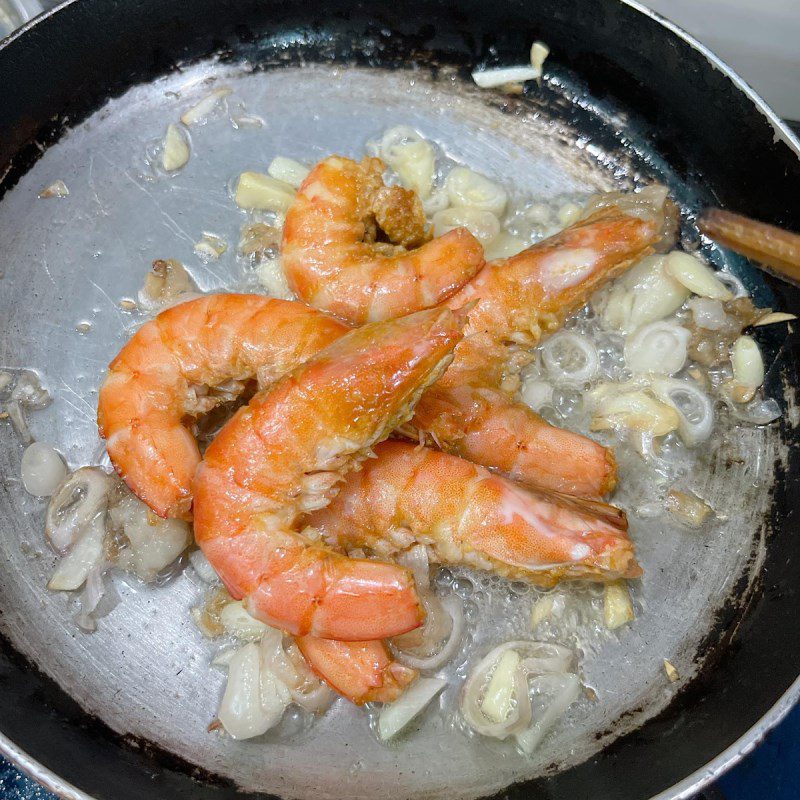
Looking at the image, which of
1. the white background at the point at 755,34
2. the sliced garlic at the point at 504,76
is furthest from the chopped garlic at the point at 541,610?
the white background at the point at 755,34

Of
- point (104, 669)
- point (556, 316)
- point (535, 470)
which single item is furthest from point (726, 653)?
point (104, 669)

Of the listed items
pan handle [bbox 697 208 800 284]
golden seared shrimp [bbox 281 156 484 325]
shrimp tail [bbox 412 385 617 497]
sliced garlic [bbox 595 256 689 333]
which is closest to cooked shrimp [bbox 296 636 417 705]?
shrimp tail [bbox 412 385 617 497]

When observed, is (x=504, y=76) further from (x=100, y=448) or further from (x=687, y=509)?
(x=100, y=448)

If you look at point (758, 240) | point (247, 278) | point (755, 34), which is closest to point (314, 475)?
point (247, 278)

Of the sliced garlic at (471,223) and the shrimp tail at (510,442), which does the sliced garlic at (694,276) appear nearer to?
the sliced garlic at (471,223)

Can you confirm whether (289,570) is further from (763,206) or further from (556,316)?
(763,206)
